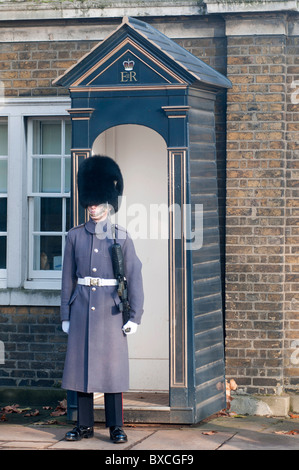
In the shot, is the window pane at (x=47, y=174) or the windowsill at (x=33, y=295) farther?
the window pane at (x=47, y=174)

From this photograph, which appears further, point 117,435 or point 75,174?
point 75,174

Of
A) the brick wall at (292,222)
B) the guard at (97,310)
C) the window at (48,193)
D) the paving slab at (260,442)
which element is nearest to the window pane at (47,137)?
the window at (48,193)

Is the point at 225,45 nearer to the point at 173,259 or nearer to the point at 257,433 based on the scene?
the point at 173,259

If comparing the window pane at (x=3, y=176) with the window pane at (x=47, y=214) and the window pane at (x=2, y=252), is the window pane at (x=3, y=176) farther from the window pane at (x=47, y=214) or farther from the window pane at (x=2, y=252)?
the window pane at (x=2, y=252)

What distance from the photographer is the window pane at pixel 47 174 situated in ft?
27.6

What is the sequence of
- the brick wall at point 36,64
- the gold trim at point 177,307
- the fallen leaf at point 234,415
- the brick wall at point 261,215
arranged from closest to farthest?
the gold trim at point 177,307 < the fallen leaf at point 234,415 < the brick wall at point 261,215 < the brick wall at point 36,64

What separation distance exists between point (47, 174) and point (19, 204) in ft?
1.28

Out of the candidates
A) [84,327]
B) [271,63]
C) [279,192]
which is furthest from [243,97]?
[84,327]

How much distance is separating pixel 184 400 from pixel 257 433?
0.61 meters

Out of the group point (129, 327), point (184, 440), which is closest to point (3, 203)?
point (129, 327)

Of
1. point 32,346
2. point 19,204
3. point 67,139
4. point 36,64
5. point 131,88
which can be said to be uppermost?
point 36,64

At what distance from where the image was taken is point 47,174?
8.45 metres

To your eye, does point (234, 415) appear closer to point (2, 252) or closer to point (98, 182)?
point (98, 182)

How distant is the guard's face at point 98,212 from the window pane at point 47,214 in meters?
1.90
